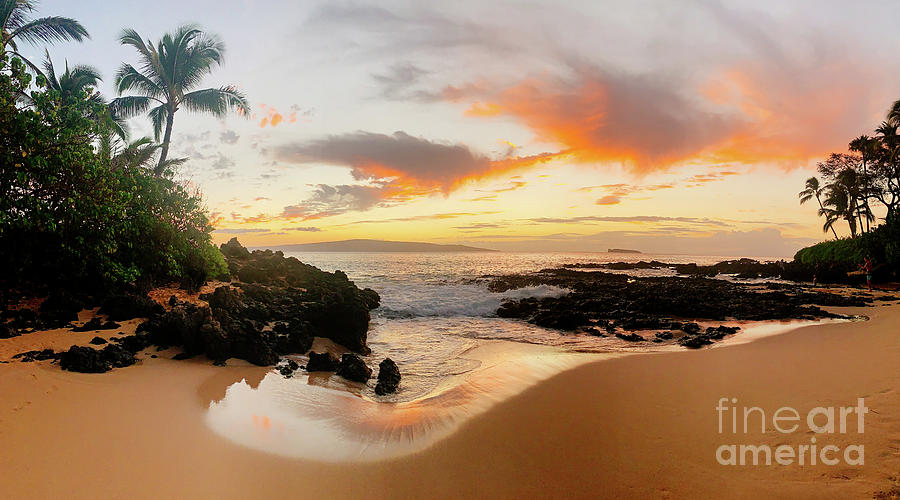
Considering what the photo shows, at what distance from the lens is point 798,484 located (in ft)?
12.3

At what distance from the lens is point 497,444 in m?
5.03

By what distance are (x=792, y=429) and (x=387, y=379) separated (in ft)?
22.5

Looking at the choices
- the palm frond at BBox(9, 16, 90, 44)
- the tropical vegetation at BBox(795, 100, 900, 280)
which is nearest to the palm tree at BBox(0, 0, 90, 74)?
the palm frond at BBox(9, 16, 90, 44)

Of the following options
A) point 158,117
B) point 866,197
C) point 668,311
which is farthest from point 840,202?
point 158,117

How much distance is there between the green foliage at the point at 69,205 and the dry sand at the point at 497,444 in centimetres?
400

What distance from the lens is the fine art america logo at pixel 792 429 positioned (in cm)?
424

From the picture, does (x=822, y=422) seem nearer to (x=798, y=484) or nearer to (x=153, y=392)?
Answer: (x=798, y=484)

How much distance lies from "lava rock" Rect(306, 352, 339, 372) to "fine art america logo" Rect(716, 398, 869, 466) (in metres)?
7.57

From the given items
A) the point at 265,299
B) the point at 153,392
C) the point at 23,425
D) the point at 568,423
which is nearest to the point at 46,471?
the point at 23,425

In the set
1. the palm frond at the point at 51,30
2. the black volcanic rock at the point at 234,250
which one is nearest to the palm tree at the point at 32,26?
the palm frond at the point at 51,30

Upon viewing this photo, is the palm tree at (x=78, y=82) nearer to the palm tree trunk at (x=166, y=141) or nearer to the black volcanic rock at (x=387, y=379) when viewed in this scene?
the palm tree trunk at (x=166, y=141)

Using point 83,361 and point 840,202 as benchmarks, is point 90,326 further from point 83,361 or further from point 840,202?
point 840,202

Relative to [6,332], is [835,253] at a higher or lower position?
higher

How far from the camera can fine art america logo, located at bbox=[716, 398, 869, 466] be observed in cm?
424
